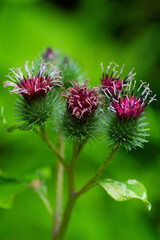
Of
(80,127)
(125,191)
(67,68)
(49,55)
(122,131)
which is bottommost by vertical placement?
(125,191)

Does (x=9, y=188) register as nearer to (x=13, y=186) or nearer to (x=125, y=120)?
(x=13, y=186)

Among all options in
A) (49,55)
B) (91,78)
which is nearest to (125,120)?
(49,55)

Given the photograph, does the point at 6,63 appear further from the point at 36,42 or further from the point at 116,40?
the point at 116,40

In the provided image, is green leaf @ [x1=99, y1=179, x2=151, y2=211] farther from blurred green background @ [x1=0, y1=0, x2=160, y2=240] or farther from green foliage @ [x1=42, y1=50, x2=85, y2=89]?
blurred green background @ [x1=0, y1=0, x2=160, y2=240]

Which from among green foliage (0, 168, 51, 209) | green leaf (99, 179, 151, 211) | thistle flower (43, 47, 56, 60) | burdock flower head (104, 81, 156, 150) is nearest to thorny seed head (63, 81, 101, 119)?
burdock flower head (104, 81, 156, 150)

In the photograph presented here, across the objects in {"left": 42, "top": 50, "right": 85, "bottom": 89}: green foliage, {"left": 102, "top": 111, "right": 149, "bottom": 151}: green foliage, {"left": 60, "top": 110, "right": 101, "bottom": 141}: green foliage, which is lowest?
{"left": 102, "top": 111, "right": 149, "bottom": 151}: green foliage

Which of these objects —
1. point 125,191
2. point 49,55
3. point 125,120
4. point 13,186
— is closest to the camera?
point 125,191

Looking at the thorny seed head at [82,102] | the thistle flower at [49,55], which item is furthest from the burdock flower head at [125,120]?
the thistle flower at [49,55]

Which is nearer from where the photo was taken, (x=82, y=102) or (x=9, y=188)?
(x=82, y=102)

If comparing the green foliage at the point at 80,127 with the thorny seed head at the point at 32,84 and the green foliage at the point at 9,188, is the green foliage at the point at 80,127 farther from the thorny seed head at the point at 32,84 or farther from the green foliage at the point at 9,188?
the green foliage at the point at 9,188
